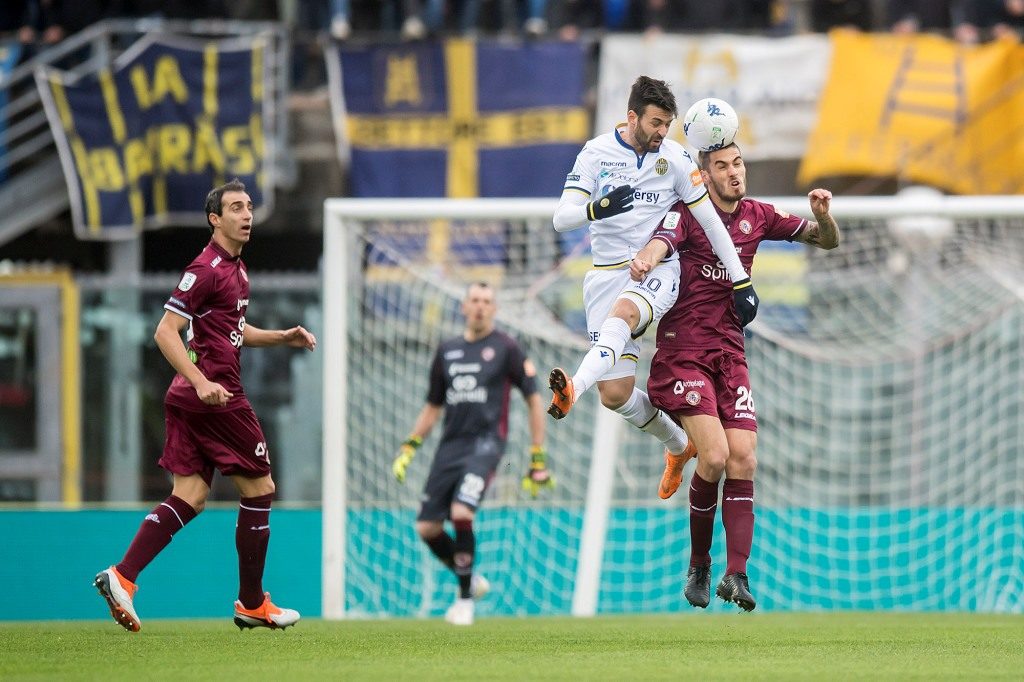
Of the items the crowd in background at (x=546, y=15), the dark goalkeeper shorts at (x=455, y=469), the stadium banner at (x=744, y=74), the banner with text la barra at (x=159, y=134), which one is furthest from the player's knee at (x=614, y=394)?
the crowd in background at (x=546, y=15)

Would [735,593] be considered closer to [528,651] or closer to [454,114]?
[528,651]

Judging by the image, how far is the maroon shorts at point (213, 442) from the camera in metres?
8.19

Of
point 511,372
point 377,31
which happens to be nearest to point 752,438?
point 511,372

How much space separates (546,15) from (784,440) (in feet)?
19.7

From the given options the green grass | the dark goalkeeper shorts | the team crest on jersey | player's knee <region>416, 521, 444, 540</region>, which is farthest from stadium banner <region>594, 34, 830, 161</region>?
the team crest on jersey

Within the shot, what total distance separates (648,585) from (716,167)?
5.57 metres

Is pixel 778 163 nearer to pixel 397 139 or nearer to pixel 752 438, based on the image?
pixel 397 139

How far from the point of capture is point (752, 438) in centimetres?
803

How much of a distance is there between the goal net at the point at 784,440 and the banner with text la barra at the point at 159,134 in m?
2.42

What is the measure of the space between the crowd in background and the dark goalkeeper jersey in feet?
19.1

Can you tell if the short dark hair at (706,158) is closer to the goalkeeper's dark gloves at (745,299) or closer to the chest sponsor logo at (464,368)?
the goalkeeper's dark gloves at (745,299)

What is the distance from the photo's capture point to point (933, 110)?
1552cm

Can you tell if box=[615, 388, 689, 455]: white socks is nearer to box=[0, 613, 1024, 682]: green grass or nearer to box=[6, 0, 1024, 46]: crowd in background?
box=[0, 613, 1024, 682]: green grass

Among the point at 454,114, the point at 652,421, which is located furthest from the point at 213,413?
the point at 454,114
